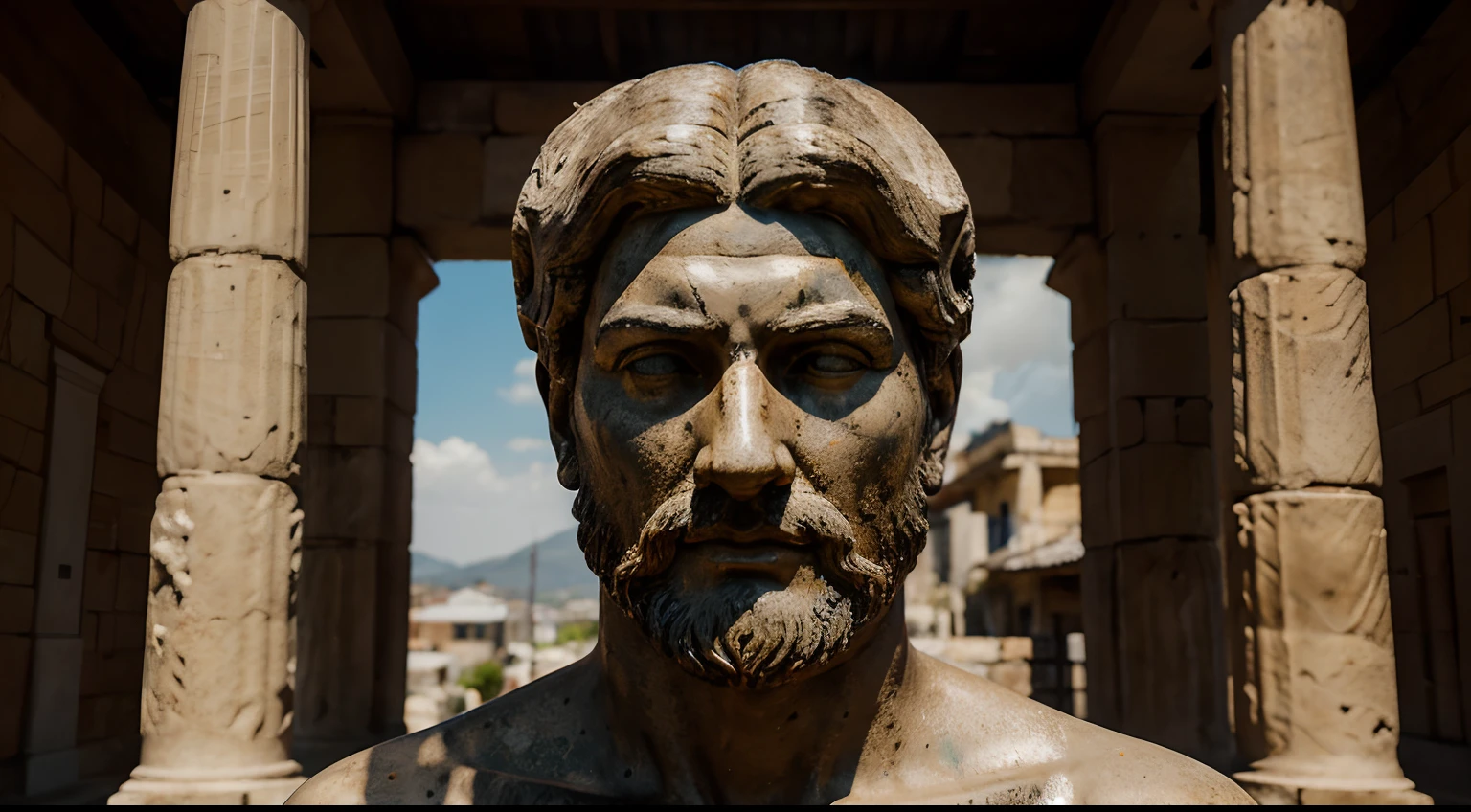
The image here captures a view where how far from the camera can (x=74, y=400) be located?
6.43 metres

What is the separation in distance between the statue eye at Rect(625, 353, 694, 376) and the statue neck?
36cm

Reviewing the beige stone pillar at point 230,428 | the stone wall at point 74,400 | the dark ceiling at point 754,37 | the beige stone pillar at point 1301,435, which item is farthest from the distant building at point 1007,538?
the beige stone pillar at point 230,428

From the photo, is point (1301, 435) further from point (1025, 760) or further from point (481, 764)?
point (481, 764)

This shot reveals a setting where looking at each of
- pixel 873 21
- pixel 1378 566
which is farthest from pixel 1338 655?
pixel 873 21

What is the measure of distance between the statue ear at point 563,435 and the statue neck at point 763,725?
8.8 inches

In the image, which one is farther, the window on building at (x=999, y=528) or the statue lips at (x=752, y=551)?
the window on building at (x=999, y=528)

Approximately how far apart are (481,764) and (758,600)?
0.58m

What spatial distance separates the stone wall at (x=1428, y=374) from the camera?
5.82 m

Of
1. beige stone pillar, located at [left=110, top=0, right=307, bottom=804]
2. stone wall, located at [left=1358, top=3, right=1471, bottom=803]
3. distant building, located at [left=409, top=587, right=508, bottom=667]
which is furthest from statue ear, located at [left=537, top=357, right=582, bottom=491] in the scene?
distant building, located at [left=409, top=587, right=508, bottom=667]

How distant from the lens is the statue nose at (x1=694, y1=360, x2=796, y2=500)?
1476 mm

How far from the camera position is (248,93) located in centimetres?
475

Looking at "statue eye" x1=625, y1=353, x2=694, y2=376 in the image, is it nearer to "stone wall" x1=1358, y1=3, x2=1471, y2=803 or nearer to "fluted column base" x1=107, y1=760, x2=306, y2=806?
"fluted column base" x1=107, y1=760, x2=306, y2=806

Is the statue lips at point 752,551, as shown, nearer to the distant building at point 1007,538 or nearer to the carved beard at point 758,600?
the carved beard at point 758,600

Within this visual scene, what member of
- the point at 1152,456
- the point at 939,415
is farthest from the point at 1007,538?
the point at 939,415
